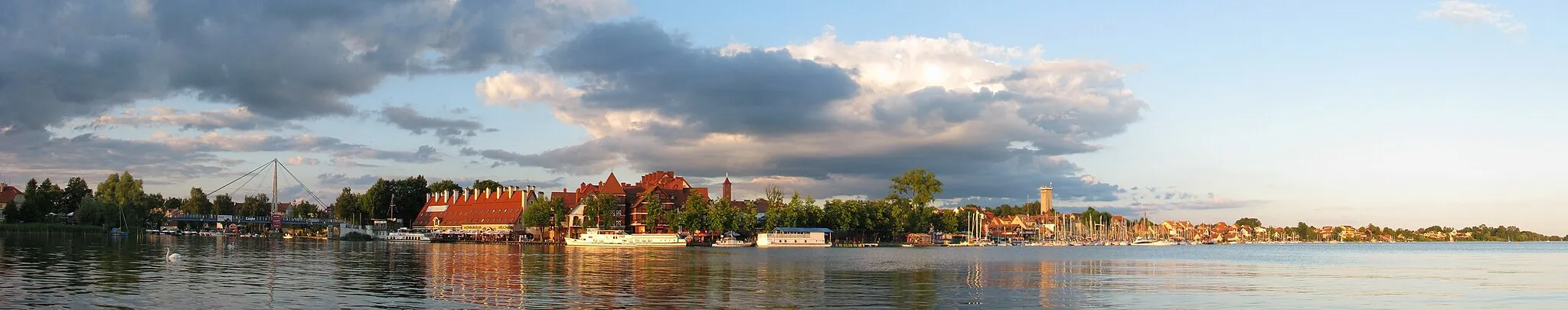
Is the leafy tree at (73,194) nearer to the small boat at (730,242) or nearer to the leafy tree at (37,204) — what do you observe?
the leafy tree at (37,204)

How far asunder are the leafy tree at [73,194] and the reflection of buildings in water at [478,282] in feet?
462

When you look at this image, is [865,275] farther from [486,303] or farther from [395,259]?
[395,259]

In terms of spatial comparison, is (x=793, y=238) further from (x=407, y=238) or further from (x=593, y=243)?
(x=407, y=238)

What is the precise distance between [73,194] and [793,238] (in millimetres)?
121686

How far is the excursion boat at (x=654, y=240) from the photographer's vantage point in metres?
135

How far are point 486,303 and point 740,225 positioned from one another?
118615mm

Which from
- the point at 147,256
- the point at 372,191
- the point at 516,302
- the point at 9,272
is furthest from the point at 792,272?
the point at 372,191

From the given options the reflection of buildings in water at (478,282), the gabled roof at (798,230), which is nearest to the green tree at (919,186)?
the gabled roof at (798,230)

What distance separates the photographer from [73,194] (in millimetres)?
182625

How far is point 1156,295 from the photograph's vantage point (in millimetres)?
41156

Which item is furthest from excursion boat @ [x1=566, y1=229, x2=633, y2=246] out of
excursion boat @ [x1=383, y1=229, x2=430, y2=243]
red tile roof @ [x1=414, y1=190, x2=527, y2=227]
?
red tile roof @ [x1=414, y1=190, x2=527, y2=227]

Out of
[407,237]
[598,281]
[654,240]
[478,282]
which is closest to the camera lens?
[478,282]

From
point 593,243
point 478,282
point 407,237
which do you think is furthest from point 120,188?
point 478,282

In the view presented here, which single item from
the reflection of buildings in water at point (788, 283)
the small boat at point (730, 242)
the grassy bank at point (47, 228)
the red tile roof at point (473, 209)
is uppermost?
the red tile roof at point (473, 209)
